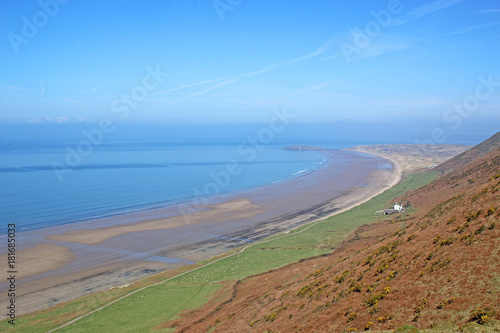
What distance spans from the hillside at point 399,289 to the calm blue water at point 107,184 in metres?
37.4

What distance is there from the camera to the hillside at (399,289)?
1125cm

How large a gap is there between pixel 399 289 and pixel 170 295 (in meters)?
15.5

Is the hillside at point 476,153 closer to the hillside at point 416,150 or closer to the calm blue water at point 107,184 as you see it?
the calm blue water at point 107,184

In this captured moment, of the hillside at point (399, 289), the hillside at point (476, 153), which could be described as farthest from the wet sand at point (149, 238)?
the hillside at point (476, 153)

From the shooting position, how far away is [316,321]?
1411 centimetres

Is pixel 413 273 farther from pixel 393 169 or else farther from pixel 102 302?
pixel 393 169

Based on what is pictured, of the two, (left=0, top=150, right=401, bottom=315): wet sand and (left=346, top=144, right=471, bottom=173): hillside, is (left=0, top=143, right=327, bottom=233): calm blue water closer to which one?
(left=0, top=150, right=401, bottom=315): wet sand

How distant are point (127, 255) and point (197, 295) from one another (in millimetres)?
14488

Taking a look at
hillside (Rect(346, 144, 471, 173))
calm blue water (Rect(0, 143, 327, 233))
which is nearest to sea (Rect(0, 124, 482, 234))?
calm blue water (Rect(0, 143, 327, 233))

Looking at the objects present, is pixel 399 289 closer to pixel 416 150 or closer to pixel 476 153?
pixel 476 153

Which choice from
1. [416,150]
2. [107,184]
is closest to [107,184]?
[107,184]

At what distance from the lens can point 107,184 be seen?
7506cm

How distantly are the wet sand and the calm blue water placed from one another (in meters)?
6.37

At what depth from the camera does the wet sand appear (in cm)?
2902
